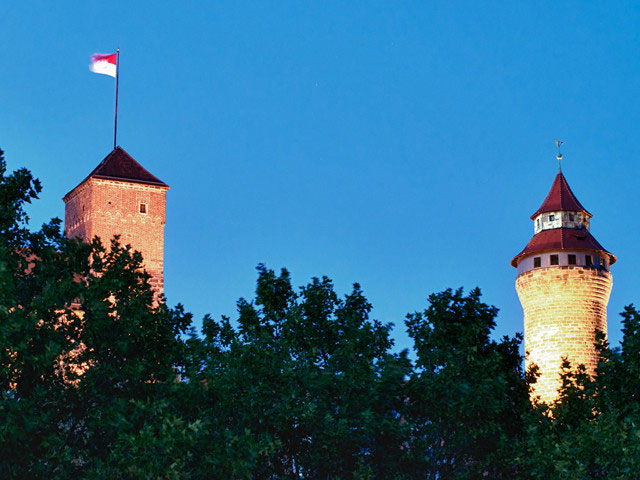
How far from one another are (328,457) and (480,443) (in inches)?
209

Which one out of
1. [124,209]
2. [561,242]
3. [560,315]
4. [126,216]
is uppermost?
[124,209]

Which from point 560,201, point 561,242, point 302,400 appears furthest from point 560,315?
point 302,400

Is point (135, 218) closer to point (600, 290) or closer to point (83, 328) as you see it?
point (600, 290)

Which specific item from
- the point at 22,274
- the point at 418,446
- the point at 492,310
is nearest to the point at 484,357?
the point at 492,310

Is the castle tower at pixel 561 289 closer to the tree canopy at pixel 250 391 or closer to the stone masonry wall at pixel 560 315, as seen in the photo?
the stone masonry wall at pixel 560 315

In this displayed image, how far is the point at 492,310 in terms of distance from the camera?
38500 mm

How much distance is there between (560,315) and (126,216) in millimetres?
23122

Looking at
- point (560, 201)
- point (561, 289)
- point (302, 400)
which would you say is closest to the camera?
point (302, 400)

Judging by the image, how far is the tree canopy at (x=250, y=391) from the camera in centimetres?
2989

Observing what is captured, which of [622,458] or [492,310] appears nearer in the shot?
[622,458]

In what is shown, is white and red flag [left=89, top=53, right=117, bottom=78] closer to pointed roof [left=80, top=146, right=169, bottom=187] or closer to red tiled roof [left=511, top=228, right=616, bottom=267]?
pointed roof [left=80, top=146, right=169, bottom=187]

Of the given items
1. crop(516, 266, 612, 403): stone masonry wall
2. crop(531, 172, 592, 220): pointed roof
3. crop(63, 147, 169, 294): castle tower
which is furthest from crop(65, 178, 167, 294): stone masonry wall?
crop(531, 172, 592, 220): pointed roof

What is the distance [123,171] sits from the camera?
69.9m

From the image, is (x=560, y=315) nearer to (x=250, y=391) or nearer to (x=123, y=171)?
(x=123, y=171)
